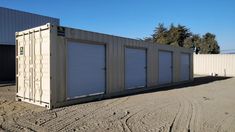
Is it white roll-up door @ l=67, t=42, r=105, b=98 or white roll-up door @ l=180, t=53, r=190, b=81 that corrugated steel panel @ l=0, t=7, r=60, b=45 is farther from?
white roll-up door @ l=180, t=53, r=190, b=81

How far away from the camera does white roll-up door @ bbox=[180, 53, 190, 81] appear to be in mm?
19250

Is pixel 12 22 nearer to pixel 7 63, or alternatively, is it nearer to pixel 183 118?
pixel 7 63

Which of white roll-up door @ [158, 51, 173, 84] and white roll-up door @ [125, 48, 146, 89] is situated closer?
white roll-up door @ [125, 48, 146, 89]

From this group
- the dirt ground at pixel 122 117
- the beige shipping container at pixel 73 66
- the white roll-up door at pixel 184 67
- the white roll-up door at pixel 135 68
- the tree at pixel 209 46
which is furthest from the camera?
the tree at pixel 209 46

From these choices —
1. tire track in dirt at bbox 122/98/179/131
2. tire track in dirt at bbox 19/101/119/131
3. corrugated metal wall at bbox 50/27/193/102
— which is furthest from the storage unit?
tire track in dirt at bbox 122/98/179/131

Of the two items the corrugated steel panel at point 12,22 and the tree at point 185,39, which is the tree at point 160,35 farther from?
the corrugated steel panel at point 12,22

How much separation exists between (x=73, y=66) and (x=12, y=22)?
14356 millimetres

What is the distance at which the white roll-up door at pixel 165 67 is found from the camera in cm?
1620

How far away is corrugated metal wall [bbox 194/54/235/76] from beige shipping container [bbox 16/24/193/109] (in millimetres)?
20462

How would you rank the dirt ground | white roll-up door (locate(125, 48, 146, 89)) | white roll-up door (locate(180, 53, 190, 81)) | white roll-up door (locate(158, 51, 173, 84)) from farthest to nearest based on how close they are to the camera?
white roll-up door (locate(180, 53, 190, 81)), white roll-up door (locate(158, 51, 173, 84)), white roll-up door (locate(125, 48, 146, 89)), the dirt ground

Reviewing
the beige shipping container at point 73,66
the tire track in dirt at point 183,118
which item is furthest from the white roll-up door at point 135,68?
the tire track in dirt at point 183,118

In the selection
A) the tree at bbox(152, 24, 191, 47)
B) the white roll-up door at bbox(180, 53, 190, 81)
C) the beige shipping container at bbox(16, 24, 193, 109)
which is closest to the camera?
the beige shipping container at bbox(16, 24, 193, 109)

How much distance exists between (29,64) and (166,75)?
9.70 m

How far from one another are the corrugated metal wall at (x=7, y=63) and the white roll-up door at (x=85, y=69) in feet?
43.7
